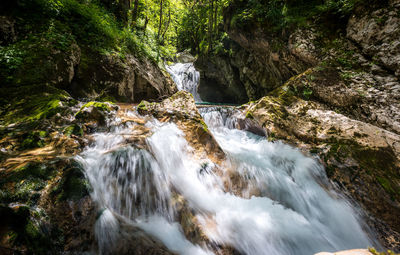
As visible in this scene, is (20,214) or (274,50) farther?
(274,50)

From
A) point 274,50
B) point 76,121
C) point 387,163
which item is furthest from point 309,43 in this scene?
point 76,121

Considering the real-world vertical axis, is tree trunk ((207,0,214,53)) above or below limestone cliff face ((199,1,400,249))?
above

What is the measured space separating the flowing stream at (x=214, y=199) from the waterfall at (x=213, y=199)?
0.01 metres

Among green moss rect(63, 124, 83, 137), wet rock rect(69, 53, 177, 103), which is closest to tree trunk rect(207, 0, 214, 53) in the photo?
wet rock rect(69, 53, 177, 103)

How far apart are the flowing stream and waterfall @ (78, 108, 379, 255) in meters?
0.01

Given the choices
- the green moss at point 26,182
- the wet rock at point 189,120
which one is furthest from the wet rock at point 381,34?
the green moss at point 26,182

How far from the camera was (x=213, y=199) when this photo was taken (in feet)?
9.66

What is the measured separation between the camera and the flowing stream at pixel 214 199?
2.18 m

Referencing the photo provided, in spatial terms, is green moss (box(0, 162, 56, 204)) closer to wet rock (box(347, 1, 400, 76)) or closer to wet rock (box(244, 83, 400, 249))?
wet rock (box(244, 83, 400, 249))

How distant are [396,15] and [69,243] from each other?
8525 mm

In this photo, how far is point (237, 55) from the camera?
41.8 feet

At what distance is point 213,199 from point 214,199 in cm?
2

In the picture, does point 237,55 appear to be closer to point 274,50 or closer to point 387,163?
point 274,50

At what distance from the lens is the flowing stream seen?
218 cm
